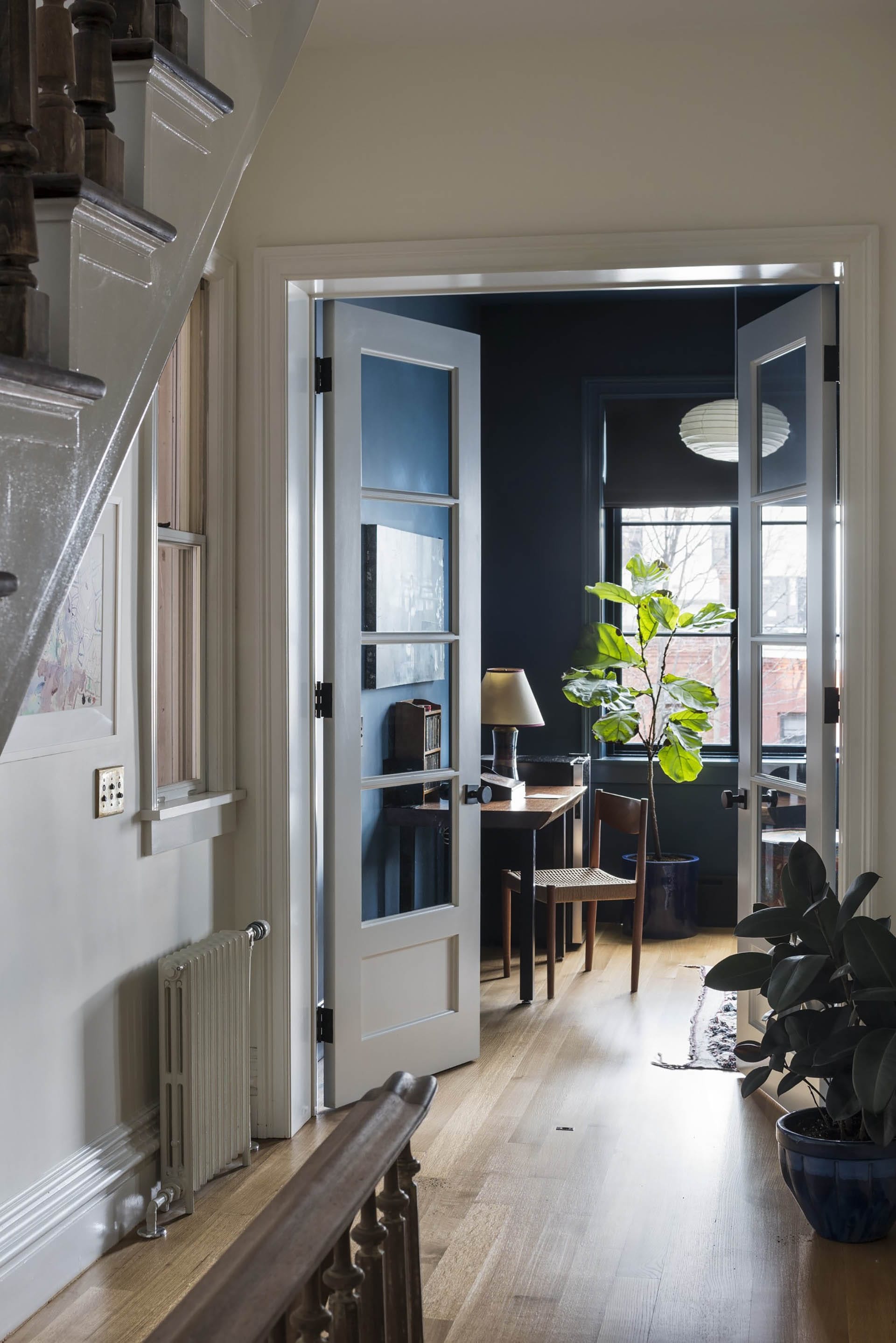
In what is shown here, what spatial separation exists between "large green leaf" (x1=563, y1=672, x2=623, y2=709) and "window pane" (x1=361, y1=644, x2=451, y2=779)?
7.05ft

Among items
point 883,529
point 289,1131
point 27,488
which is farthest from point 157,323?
point 289,1131

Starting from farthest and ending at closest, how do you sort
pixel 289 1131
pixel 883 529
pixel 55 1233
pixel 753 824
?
1. pixel 753 824
2. pixel 289 1131
3. pixel 883 529
4. pixel 55 1233

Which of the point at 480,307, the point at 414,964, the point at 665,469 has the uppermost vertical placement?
the point at 480,307

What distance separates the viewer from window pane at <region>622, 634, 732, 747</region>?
6.82 meters

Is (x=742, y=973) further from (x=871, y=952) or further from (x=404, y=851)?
(x=404, y=851)

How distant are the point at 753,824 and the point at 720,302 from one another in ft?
12.2

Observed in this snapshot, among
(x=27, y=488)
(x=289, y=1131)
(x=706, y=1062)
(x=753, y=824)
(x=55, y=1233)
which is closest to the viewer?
(x=27, y=488)

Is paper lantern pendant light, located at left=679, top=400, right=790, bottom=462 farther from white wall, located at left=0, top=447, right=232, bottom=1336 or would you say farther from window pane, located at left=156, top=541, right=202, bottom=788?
white wall, located at left=0, top=447, right=232, bottom=1336

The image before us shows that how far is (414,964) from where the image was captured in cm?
398

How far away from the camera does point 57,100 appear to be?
1.25 m

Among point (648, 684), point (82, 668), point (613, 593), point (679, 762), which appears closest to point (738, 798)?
point (82, 668)

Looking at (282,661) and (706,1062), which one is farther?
(706,1062)

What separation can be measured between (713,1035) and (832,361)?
2513 mm

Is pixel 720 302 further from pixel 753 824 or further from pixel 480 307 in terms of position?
pixel 753 824
